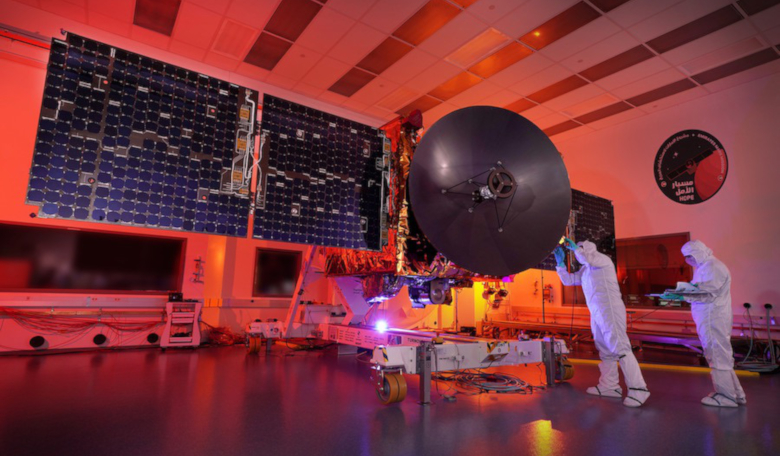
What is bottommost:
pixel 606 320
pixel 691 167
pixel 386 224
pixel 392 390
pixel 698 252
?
pixel 392 390

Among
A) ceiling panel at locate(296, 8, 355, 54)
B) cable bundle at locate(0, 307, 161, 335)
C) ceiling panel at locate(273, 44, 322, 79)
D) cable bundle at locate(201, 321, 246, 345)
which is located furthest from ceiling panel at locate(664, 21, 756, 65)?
cable bundle at locate(0, 307, 161, 335)

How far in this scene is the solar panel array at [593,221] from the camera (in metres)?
7.45

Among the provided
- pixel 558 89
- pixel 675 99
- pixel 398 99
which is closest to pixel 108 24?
pixel 398 99

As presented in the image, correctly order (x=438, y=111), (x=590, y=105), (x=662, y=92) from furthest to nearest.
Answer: (x=438, y=111)
(x=590, y=105)
(x=662, y=92)

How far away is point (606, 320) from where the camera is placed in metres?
4.47

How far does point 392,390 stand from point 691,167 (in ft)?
26.7

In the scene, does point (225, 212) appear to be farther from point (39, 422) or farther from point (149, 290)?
point (149, 290)

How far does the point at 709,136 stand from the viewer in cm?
817

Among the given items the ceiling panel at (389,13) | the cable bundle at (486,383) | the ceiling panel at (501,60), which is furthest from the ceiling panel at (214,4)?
the cable bundle at (486,383)

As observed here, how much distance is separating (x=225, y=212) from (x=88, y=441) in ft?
6.03

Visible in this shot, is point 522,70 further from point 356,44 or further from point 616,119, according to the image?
point 616,119

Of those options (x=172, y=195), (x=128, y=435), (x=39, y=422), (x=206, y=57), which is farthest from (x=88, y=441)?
(x=206, y=57)

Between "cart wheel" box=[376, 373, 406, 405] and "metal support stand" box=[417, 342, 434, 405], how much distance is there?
20 centimetres

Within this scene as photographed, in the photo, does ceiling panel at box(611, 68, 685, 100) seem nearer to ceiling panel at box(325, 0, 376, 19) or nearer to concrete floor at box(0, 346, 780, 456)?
ceiling panel at box(325, 0, 376, 19)
